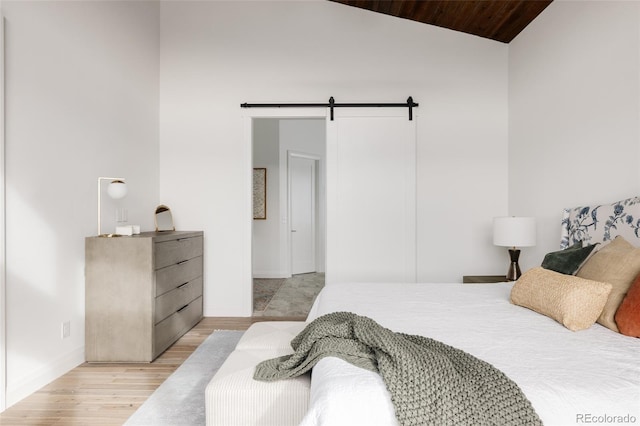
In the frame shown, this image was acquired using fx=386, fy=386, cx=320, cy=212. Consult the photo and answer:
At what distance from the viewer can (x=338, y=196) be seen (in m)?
3.99

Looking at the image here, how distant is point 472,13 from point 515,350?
10.8ft

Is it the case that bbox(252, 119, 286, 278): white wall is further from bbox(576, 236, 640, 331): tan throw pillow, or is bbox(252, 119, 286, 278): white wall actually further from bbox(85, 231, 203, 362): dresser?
bbox(576, 236, 640, 331): tan throw pillow

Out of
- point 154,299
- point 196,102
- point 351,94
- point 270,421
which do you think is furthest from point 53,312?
point 351,94

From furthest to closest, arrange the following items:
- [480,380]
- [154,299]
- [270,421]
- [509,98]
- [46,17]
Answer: [509,98]
[154,299]
[46,17]
[270,421]
[480,380]

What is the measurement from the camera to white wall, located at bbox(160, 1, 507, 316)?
3977 mm

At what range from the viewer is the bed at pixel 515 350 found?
3.44 ft

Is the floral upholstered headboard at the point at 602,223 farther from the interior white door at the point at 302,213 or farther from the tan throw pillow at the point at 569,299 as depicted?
the interior white door at the point at 302,213

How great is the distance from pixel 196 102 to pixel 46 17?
165 cm

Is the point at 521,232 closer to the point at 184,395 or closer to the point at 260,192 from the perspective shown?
the point at 184,395

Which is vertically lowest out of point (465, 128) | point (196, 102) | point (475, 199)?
point (475, 199)

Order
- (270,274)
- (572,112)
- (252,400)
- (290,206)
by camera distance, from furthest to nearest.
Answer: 1. (290,206)
2. (270,274)
3. (572,112)
4. (252,400)

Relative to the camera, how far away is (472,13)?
3586 millimetres

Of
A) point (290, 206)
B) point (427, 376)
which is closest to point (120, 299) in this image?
point (427, 376)

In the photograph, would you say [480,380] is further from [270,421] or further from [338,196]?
[338,196]
